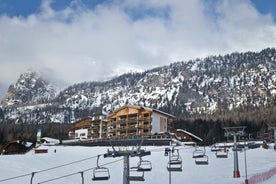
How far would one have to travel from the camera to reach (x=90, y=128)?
4444 inches

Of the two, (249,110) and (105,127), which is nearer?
(105,127)

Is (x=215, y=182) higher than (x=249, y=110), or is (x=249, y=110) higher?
(x=249, y=110)

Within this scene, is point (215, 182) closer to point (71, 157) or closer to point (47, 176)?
→ point (47, 176)

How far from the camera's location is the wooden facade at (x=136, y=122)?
94250 mm

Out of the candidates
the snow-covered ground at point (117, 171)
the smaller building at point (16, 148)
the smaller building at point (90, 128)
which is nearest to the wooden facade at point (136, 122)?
the smaller building at point (90, 128)

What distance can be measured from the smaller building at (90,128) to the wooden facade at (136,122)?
683 cm

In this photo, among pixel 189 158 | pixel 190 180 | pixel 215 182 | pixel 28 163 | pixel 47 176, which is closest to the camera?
pixel 215 182

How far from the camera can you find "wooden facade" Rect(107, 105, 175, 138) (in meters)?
94.2

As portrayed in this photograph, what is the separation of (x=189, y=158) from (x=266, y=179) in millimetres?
15171

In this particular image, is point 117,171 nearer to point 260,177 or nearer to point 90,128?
point 260,177

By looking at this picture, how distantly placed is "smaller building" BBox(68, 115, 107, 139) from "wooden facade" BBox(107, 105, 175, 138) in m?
6.83

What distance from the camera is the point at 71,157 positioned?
4800 cm

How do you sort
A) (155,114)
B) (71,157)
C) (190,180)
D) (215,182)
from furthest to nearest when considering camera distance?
(155,114) → (71,157) → (190,180) → (215,182)

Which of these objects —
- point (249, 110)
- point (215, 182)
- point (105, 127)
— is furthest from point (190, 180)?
point (249, 110)
